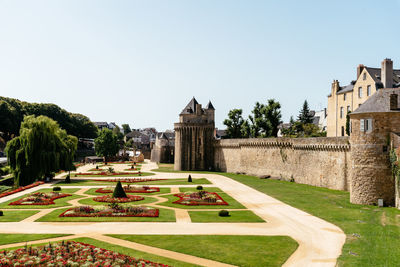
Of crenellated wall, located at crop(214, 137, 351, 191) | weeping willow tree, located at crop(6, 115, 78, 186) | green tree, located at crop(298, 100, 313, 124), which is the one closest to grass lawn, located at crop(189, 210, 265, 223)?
crenellated wall, located at crop(214, 137, 351, 191)

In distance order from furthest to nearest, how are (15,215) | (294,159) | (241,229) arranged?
(294,159) < (15,215) < (241,229)

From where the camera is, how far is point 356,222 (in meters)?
24.4

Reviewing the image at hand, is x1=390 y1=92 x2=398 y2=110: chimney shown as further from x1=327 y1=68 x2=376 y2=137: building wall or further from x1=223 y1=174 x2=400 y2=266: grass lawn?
x1=327 y1=68 x2=376 y2=137: building wall

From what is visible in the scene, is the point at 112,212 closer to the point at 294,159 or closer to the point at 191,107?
the point at 294,159

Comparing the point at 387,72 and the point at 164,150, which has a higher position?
the point at 387,72

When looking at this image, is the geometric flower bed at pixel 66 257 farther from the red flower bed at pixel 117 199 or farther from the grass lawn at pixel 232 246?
the red flower bed at pixel 117 199

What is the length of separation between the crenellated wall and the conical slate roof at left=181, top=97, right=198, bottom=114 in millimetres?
9363

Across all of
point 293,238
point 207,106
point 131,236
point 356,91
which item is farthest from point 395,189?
point 207,106

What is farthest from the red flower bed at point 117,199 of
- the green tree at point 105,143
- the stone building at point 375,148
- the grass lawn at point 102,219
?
the green tree at point 105,143

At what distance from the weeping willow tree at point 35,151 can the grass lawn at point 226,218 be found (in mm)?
28084

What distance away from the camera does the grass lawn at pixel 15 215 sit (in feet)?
81.0

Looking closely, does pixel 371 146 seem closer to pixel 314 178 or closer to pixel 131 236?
pixel 314 178

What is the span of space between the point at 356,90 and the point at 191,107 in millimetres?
34414

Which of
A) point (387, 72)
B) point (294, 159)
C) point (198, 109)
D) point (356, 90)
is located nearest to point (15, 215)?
point (294, 159)
